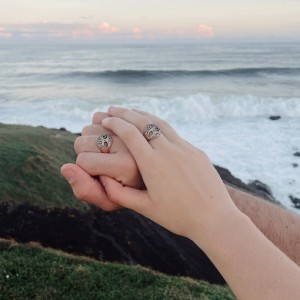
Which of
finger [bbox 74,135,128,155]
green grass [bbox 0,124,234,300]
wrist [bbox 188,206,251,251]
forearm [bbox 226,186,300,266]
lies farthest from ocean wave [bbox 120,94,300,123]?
wrist [bbox 188,206,251,251]

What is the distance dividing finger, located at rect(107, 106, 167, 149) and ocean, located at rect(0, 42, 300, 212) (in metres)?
11.5

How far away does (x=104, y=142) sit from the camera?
183cm

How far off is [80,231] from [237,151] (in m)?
11.1

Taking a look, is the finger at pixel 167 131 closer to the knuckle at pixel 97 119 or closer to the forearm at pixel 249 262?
the knuckle at pixel 97 119

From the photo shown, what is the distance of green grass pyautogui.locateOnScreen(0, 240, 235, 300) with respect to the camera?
4.97m

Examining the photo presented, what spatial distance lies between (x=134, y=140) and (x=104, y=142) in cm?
15

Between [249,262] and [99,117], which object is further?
[99,117]

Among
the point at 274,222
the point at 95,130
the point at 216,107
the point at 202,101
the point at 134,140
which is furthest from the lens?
the point at 202,101

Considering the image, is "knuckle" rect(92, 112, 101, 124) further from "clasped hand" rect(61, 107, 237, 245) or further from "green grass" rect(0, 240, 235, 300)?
"green grass" rect(0, 240, 235, 300)

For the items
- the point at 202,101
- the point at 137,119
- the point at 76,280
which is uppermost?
the point at 137,119

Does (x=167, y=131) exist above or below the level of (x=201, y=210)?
above

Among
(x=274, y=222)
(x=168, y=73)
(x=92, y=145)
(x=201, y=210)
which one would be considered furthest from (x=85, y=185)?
(x=168, y=73)

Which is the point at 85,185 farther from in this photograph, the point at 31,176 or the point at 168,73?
the point at 168,73

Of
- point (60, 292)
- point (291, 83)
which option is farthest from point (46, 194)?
point (291, 83)
